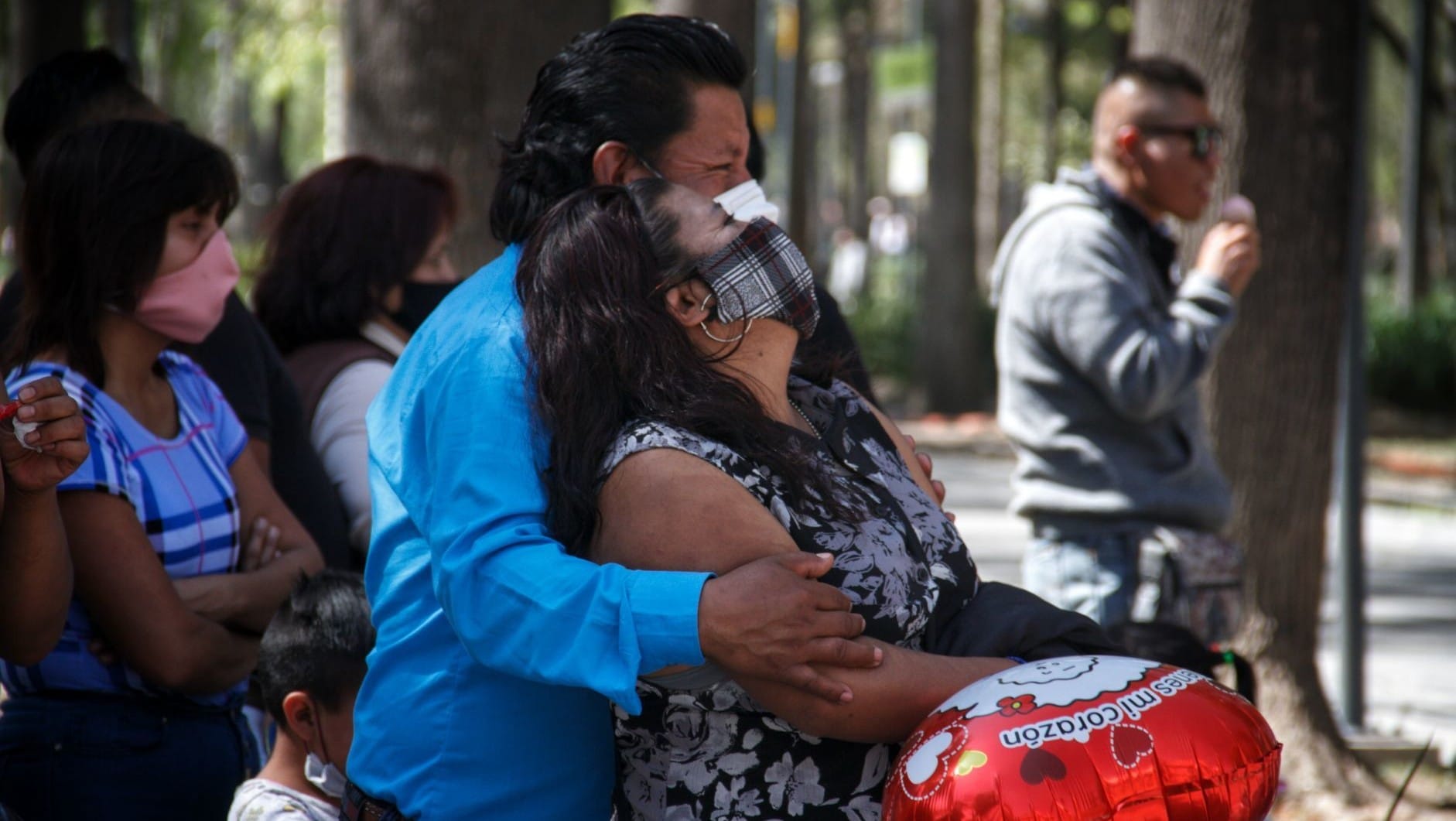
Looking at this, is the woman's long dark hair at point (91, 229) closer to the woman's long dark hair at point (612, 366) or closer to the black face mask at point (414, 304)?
the black face mask at point (414, 304)

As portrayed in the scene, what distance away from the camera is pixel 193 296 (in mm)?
2934

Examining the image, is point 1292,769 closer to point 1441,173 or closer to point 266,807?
point 266,807

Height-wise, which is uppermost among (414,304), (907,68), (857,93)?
(414,304)

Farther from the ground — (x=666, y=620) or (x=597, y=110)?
(x=597, y=110)

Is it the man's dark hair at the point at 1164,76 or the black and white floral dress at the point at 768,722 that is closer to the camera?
the black and white floral dress at the point at 768,722

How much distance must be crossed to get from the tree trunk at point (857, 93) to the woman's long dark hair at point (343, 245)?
27867 mm

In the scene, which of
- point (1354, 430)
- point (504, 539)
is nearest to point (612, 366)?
point (504, 539)

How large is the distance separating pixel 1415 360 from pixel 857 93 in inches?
782

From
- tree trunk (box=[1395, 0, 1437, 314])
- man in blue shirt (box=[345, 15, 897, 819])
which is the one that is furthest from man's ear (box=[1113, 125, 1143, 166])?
tree trunk (box=[1395, 0, 1437, 314])

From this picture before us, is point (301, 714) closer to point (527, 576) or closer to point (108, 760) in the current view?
point (108, 760)

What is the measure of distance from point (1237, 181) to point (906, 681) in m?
4.01

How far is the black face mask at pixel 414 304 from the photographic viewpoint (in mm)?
3625

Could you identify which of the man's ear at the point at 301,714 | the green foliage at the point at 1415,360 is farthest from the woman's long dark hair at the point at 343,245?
the green foliage at the point at 1415,360

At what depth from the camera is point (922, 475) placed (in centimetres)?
255
